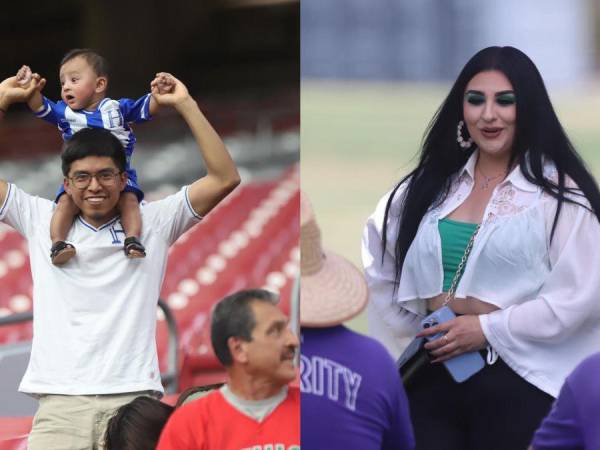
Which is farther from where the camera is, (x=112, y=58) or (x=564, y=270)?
(x=112, y=58)

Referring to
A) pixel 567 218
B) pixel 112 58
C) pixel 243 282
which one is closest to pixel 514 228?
pixel 567 218

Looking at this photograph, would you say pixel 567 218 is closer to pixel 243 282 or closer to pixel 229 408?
pixel 229 408

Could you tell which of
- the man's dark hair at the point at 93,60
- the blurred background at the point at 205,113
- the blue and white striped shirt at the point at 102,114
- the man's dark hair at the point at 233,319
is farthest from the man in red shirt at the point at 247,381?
the blurred background at the point at 205,113

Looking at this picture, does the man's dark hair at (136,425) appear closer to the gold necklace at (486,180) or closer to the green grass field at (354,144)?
the green grass field at (354,144)

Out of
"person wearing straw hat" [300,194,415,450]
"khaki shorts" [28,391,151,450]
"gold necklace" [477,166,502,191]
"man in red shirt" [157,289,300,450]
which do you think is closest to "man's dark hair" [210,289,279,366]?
"man in red shirt" [157,289,300,450]

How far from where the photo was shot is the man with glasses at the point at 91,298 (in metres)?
2.23

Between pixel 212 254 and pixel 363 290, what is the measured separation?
4034mm

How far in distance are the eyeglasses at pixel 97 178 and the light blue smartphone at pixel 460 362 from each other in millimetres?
667

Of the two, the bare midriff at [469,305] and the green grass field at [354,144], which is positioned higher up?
the green grass field at [354,144]

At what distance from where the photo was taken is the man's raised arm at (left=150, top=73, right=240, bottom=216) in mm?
2246

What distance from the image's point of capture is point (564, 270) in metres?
2.29

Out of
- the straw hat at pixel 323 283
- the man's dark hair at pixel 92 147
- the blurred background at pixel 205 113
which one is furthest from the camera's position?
the blurred background at pixel 205 113

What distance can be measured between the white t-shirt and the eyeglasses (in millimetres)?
73

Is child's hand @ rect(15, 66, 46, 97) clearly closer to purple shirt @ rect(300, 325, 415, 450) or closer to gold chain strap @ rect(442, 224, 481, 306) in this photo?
purple shirt @ rect(300, 325, 415, 450)
